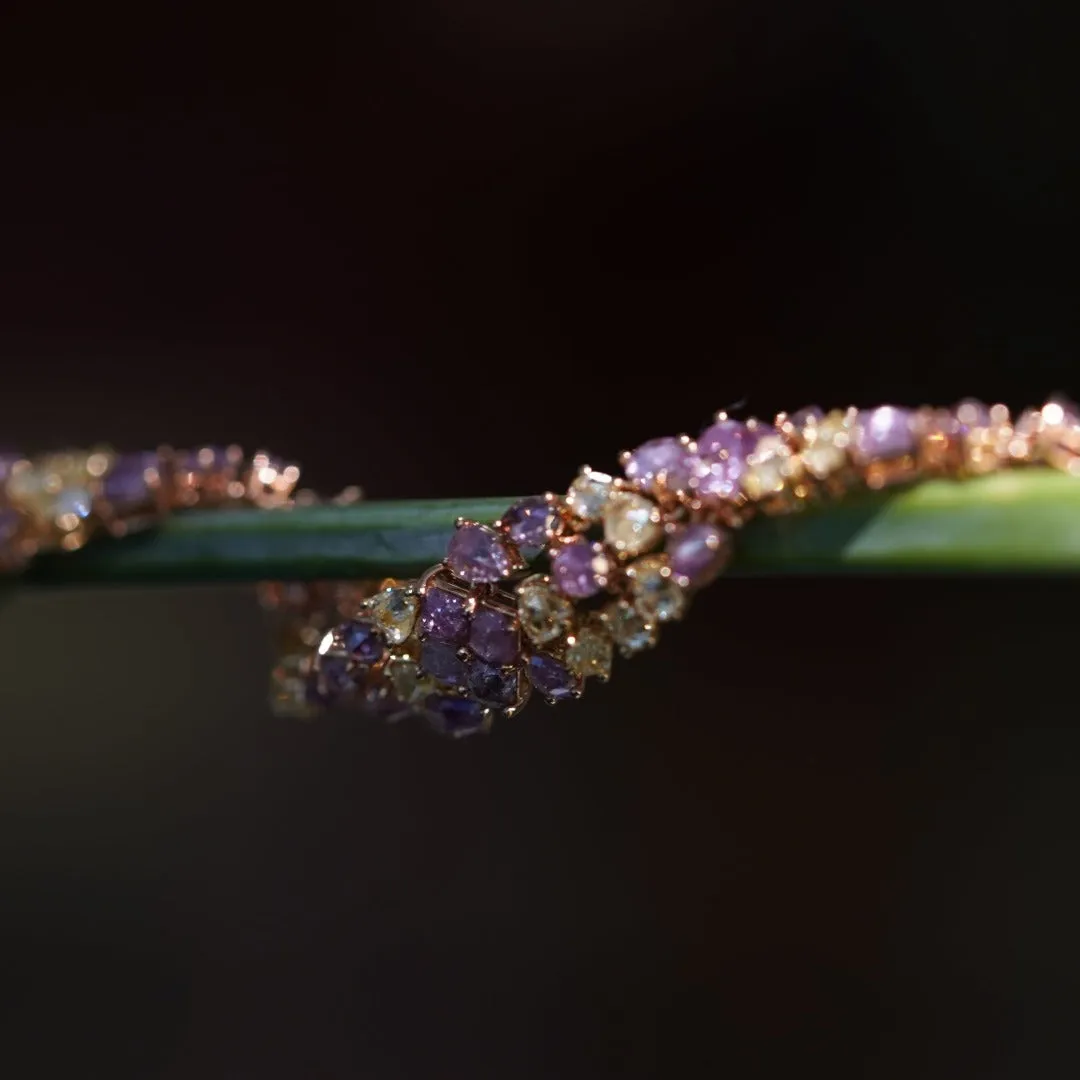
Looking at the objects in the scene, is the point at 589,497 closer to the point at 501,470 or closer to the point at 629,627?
the point at 629,627

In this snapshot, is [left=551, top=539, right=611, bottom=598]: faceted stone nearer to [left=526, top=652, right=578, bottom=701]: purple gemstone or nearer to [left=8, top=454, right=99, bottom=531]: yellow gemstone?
[left=526, top=652, right=578, bottom=701]: purple gemstone

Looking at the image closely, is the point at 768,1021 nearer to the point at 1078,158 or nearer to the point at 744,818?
the point at 744,818

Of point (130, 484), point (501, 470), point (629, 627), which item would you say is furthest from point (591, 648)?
point (501, 470)

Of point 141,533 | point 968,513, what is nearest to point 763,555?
point 968,513

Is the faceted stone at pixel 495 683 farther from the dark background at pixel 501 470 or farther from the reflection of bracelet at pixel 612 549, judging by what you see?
the dark background at pixel 501 470

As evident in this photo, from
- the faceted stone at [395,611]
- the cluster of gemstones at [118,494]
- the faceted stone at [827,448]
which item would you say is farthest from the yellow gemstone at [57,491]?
the faceted stone at [827,448]
